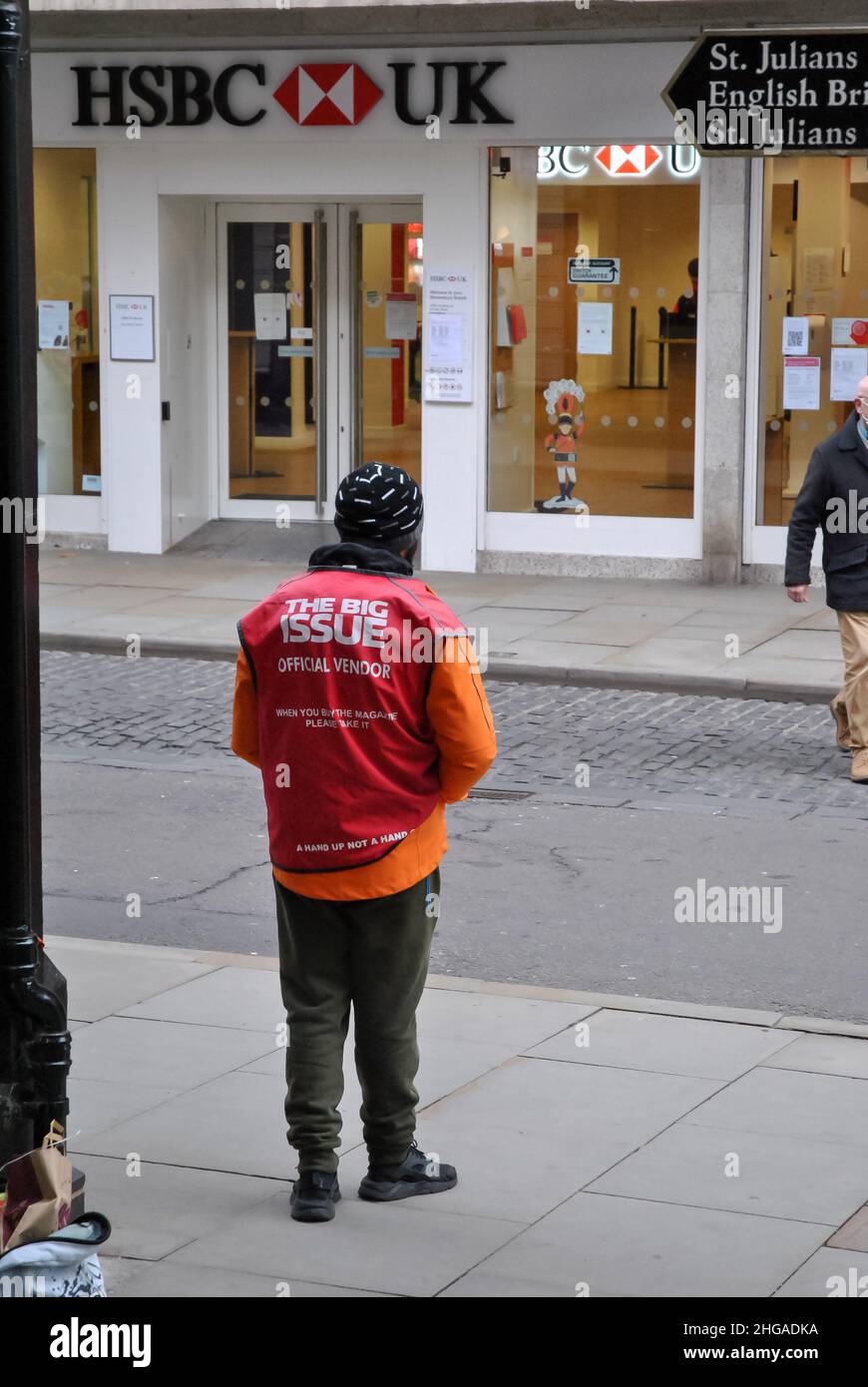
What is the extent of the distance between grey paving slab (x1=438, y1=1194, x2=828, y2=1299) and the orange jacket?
911mm

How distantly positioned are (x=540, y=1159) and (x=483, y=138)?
1219cm

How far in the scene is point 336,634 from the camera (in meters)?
4.84

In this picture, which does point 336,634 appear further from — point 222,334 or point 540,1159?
point 222,334

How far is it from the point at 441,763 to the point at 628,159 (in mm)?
11985

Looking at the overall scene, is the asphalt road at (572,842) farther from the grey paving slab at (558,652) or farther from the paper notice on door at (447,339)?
the paper notice on door at (447,339)

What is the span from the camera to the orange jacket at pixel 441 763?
4.89 m

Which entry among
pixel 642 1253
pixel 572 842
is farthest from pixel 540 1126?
pixel 572 842

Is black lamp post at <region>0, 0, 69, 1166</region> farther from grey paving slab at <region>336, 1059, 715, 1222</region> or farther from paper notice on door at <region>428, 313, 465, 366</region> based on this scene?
paper notice on door at <region>428, 313, 465, 366</region>

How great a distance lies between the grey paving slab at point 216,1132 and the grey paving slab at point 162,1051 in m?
0.11

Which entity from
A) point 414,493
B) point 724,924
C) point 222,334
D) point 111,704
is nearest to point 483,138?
point 222,334

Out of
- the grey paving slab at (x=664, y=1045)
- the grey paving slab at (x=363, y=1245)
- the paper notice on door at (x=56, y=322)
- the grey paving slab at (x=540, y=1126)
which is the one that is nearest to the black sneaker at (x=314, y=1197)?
the grey paving slab at (x=363, y=1245)

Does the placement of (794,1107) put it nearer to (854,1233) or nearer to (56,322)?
(854,1233)

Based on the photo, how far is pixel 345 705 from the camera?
489 cm
